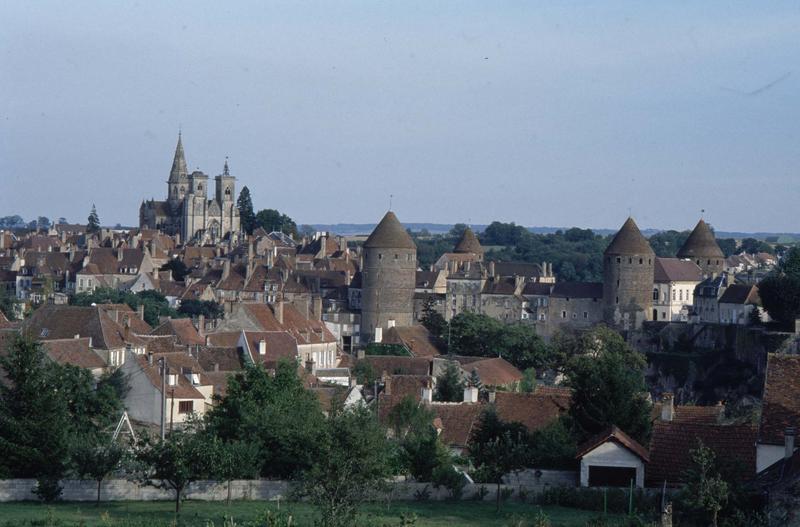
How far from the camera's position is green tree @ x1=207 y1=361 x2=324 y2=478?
28125 millimetres

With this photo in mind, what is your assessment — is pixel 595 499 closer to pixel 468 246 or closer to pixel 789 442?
pixel 789 442

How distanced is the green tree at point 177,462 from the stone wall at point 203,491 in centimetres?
40

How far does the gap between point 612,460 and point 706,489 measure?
5020 mm

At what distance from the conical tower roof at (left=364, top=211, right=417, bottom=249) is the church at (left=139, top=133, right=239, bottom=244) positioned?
58152mm

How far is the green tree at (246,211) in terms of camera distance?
15100cm

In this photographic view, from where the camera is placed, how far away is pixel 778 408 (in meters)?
25.8

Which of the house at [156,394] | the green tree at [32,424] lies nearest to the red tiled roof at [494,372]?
the house at [156,394]

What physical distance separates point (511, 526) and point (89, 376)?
17.4m

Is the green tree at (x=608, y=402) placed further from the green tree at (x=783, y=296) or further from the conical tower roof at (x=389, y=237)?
the conical tower roof at (x=389, y=237)

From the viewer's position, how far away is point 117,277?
105 m

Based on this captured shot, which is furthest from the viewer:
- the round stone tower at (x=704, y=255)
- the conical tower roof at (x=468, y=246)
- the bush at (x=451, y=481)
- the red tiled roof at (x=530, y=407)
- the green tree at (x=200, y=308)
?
A: the conical tower roof at (x=468, y=246)

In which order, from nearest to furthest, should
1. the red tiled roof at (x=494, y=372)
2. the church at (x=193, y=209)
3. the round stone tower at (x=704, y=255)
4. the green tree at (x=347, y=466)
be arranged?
the green tree at (x=347, y=466) < the red tiled roof at (x=494, y=372) < the round stone tower at (x=704, y=255) < the church at (x=193, y=209)

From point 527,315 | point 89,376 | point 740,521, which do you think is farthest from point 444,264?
point 740,521

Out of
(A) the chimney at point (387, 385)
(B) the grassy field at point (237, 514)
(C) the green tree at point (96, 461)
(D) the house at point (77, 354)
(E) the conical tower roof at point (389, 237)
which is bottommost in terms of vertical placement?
(B) the grassy field at point (237, 514)
